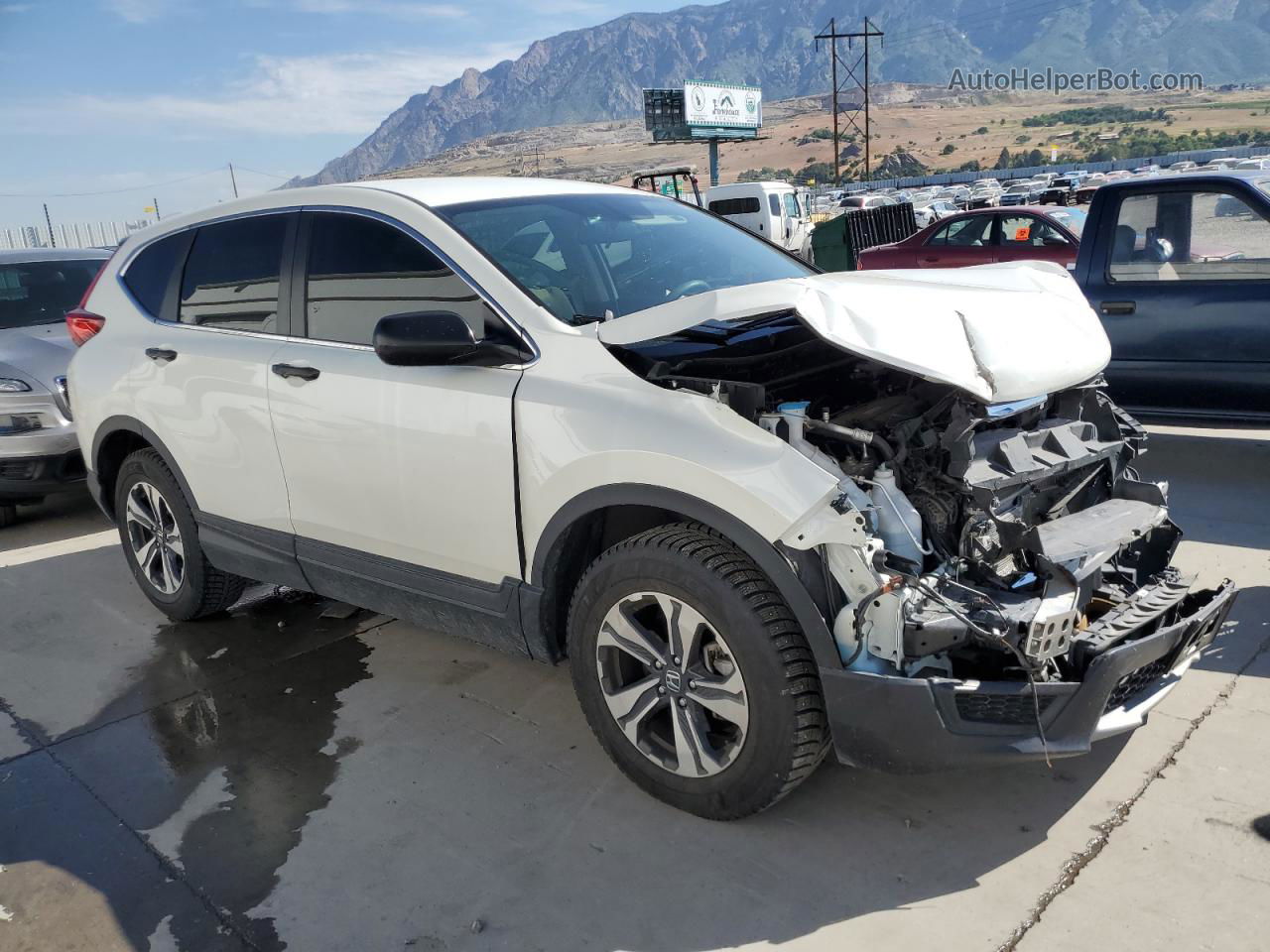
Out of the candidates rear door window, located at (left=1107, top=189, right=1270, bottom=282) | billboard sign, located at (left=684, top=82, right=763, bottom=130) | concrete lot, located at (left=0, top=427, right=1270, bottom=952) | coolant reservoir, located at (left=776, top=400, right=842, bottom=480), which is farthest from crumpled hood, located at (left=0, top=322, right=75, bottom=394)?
billboard sign, located at (left=684, top=82, right=763, bottom=130)

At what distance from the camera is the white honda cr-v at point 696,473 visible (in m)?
2.49

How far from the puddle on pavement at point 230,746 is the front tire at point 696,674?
1.05 m

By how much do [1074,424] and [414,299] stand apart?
2207mm

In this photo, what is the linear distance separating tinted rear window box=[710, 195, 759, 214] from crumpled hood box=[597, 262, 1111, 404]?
22253mm

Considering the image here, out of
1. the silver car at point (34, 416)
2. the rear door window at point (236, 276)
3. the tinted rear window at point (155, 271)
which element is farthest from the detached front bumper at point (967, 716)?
the silver car at point (34, 416)

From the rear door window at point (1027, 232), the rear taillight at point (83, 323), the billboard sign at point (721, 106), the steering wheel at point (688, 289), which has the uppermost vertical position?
the billboard sign at point (721, 106)

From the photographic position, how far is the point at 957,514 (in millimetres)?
2740

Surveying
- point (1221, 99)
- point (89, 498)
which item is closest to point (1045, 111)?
point (1221, 99)

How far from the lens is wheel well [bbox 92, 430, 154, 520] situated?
465 cm

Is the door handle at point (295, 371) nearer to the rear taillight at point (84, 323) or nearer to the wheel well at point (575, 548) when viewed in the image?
the wheel well at point (575, 548)

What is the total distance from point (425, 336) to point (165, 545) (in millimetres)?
2410

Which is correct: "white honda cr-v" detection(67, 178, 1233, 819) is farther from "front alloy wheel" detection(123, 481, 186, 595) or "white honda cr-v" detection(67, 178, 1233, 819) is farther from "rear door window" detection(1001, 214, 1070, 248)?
"rear door window" detection(1001, 214, 1070, 248)

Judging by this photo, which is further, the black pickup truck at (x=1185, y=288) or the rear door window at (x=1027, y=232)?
the rear door window at (x=1027, y=232)

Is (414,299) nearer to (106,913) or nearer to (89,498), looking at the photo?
(106,913)
